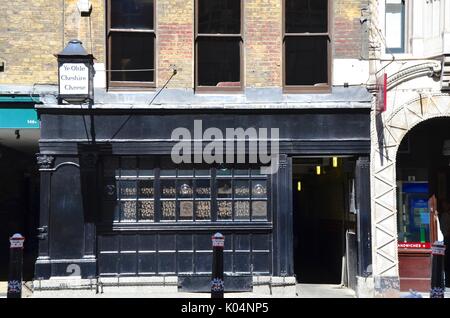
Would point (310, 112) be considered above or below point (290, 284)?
above

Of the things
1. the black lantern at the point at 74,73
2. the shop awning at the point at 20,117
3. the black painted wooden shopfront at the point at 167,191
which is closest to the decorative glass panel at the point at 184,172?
the black painted wooden shopfront at the point at 167,191

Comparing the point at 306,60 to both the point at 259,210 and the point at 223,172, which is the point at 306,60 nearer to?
the point at 223,172

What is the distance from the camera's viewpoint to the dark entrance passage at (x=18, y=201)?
16406 millimetres

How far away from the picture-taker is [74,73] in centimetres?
1152

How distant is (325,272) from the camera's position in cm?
1518

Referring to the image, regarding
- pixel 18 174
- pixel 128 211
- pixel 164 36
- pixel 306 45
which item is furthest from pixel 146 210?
pixel 18 174

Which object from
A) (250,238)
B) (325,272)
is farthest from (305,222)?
(250,238)

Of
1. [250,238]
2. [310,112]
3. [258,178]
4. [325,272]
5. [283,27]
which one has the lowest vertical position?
[325,272]

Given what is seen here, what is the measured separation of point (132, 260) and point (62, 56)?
3.90m

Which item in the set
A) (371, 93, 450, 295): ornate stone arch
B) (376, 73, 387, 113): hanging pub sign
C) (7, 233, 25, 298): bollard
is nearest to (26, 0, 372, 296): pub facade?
(371, 93, 450, 295): ornate stone arch

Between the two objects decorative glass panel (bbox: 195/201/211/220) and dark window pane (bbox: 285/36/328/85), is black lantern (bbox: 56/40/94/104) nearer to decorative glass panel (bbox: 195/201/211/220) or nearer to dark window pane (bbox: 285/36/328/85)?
decorative glass panel (bbox: 195/201/211/220)

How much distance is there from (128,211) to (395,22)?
636cm

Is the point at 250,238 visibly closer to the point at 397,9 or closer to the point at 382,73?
the point at 382,73

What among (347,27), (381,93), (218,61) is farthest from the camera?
(218,61)
